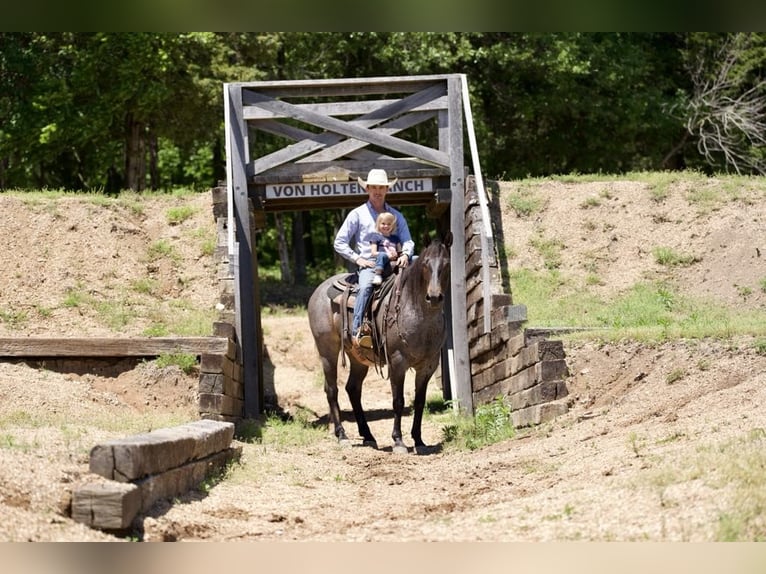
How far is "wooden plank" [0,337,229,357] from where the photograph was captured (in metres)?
14.1

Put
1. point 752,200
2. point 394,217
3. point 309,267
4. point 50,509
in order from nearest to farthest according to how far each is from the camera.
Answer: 1. point 50,509
2. point 394,217
3. point 752,200
4. point 309,267

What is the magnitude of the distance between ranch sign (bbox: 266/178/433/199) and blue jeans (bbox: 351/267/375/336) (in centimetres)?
368

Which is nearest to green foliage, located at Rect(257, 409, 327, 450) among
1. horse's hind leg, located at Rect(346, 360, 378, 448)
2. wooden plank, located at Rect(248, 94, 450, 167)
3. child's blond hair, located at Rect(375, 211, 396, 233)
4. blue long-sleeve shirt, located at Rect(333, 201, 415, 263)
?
horse's hind leg, located at Rect(346, 360, 378, 448)

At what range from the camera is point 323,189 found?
675 inches

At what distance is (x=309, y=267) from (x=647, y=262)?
766 inches

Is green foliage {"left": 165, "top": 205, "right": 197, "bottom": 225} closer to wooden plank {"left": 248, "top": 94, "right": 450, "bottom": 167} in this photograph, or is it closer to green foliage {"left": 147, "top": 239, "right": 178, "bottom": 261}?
green foliage {"left": 147, "top": 239, "right": 178, "bottom": 261}

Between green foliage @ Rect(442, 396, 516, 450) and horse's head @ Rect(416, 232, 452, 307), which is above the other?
horse's head @ Rect(416, 232, 452, 307)

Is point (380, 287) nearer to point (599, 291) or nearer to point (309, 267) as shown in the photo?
point (599, 291)

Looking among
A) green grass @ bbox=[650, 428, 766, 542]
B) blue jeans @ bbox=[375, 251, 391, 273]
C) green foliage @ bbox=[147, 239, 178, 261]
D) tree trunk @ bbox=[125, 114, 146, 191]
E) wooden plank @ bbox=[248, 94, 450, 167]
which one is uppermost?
tree trunk @ bbox=[125, 114, 146, 191]

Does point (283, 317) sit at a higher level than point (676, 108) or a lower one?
lower

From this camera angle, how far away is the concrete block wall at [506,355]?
43.5 feet

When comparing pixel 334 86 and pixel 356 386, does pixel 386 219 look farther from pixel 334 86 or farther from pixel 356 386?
pixel 334 86
